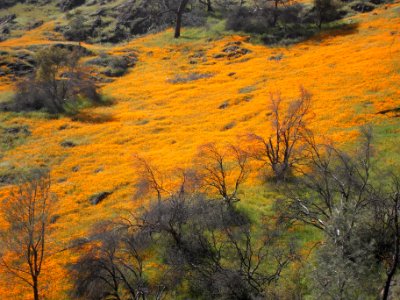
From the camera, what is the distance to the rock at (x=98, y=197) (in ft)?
121

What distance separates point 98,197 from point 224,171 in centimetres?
1177

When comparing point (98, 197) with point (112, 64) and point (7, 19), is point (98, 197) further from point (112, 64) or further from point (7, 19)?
point (7, 19)

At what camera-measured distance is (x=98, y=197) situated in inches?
1467

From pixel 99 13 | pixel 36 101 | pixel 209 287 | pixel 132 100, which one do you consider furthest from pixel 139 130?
pixel 99 13

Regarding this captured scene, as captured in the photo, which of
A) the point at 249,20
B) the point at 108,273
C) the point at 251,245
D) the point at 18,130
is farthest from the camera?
the point at 249,20

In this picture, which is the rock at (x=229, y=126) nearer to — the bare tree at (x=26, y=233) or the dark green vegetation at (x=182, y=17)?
the bare tree at (x=26, y=233)

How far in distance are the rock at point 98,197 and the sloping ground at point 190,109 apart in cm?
64

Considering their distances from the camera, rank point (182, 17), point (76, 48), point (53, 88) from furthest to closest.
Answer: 1. point (182, 17)
2. point (76, 48)
3. point (53, 88)

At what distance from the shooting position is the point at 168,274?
85.2ft

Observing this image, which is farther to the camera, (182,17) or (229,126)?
(182,17)

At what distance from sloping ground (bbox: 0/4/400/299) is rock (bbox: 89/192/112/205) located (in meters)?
0.64

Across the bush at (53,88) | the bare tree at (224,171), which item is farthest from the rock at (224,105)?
the bush at (53,88)

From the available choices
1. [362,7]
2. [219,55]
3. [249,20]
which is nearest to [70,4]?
[249,20]

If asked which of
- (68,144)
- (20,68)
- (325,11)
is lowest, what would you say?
(68,144)
